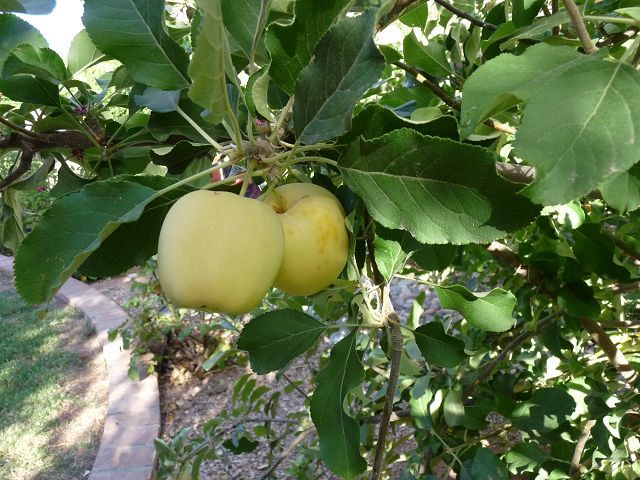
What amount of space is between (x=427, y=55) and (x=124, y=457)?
274 cm

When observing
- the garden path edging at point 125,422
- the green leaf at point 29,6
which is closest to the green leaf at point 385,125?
the green leaf at point 29,6

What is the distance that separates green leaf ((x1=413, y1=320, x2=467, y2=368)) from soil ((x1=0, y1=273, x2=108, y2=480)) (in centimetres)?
267

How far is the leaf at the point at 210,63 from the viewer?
1.75 feet

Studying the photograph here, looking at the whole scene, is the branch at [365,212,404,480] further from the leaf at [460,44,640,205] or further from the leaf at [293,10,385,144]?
the leaf at [460,44,640,205]

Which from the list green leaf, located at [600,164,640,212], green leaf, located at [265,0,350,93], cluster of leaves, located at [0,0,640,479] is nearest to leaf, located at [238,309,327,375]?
cluster of leaves, located at [0,0,640,479]

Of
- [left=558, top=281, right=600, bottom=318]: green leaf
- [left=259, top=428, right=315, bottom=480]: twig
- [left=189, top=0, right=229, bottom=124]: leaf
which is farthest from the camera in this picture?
[left=259, top=428, right=315, bottom=480]: twig

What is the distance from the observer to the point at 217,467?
321 cm

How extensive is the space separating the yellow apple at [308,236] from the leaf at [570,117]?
25 cm

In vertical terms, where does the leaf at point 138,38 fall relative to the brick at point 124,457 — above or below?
above

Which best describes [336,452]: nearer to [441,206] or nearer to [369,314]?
[369,314]

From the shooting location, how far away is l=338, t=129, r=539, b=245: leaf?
0.59m

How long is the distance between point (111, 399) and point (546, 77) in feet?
12.1

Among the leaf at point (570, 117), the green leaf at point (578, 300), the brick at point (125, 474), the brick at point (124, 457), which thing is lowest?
the brick at point (124, 457)

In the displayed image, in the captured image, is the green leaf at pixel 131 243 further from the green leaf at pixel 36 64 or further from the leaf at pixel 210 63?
the green leaf at pixel 36 64
